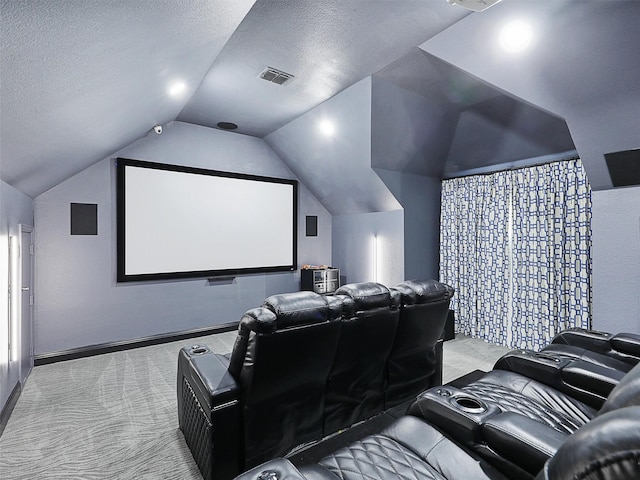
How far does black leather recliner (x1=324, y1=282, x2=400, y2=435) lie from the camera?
2084mm

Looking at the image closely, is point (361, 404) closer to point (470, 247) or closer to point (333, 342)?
point (333, 342)

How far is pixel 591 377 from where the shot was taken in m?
1.82

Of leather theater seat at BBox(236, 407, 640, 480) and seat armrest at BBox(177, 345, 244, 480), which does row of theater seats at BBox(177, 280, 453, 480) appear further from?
leather theater seat at BBox(236, 407, 640, 480)

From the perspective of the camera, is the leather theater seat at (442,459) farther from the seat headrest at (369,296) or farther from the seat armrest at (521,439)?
the seat headrest at (369,296)

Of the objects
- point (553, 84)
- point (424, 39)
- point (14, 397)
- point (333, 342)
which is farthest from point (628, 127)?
point (14, 397)

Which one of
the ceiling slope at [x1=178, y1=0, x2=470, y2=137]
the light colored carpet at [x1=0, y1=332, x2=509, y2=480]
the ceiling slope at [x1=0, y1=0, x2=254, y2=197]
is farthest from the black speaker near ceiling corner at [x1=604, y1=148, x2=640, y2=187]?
the ceiling slope at [x1=0, y1=0, x2=254, y2=197]

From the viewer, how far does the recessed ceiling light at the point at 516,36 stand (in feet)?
7.95

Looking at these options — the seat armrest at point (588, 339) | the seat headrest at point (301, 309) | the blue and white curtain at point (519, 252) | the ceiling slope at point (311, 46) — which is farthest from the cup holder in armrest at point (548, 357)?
the ceiling slope at point (311, 46)

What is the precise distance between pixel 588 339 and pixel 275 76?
11.9 feet

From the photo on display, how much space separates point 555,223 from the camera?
12.5 ft

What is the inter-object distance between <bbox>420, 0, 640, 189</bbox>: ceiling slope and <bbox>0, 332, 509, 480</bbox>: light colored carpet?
8.58 ft

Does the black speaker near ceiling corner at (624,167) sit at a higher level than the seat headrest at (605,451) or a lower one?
higher

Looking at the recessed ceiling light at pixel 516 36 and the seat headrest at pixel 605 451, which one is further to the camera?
the recessed ceiling light at pixel 516 36

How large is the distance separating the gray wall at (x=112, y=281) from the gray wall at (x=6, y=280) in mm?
943
